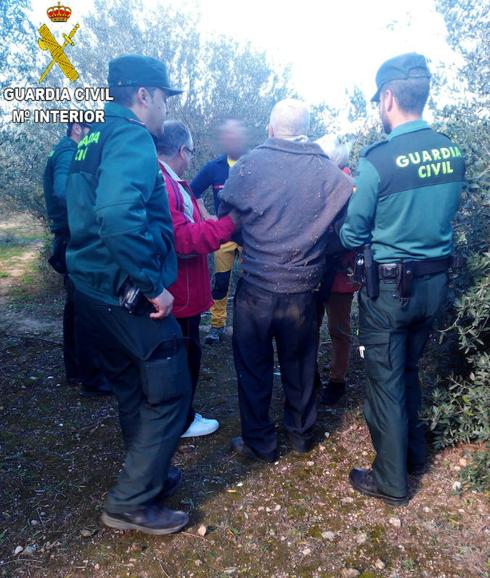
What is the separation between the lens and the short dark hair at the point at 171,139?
2.86 m

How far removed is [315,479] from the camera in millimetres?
2900

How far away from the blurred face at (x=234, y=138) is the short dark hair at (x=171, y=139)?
187cm

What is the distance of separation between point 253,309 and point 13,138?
434 cm

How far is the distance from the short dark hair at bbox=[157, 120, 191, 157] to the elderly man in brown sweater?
0.44 meters

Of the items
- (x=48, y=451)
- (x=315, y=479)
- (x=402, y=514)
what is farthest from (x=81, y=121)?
(x=402, y=514)

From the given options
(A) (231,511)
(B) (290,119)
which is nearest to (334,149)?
(B) (290,119)

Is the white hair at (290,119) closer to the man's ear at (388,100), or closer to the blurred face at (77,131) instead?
the man's ear at (388,100)

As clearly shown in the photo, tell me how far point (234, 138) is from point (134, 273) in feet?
9.76

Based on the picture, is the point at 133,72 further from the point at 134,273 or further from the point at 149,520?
the point at 149,520

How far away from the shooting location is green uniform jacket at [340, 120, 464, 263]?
2.34 metres

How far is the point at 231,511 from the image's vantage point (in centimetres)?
264

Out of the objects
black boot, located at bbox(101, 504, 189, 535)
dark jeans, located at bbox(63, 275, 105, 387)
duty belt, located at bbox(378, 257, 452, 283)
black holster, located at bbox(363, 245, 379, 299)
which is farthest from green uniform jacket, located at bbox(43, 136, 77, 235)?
duty belt, located at bbox(378, 257, 452, 283)

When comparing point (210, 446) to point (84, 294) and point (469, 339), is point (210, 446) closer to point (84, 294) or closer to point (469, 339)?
point (84, 294)

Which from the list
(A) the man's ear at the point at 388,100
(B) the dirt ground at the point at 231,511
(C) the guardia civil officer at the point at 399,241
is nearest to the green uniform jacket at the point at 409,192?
(C) the guardia civil officer at the point at 399,241
